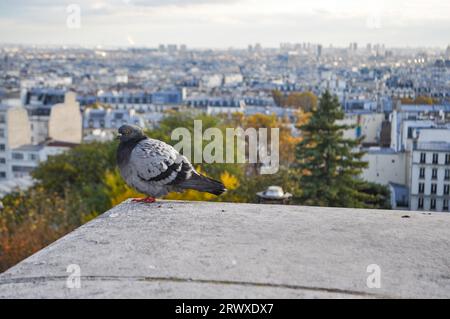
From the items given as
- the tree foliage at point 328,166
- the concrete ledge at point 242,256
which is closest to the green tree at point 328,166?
the tree foliage at point 328,166

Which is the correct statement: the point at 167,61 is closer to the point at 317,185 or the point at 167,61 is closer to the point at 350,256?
the point at 317,185

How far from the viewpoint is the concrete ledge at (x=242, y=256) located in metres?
2.86

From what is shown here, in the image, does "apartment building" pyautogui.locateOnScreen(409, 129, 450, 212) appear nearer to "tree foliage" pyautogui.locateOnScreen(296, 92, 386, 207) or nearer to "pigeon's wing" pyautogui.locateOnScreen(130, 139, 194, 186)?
"tree foliage" pyautogui.locateOnScreen(296, 92, 386, 207)

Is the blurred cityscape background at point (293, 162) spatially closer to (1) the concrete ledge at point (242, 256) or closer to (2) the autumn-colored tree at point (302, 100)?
(1) the concrete ledge at point (242, 256)

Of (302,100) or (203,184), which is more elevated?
(203,184)

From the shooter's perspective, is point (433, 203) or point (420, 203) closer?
point (433, 203)

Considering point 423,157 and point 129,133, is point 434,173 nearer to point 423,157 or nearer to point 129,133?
point 423,157

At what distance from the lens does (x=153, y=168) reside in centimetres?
468

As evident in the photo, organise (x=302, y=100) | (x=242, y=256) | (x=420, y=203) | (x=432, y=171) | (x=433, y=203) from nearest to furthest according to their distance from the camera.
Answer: (x=242, y=256)
(x=433, y=203)
(x=432, y=171)
(x=420, y=203)
(x=302, y=100)

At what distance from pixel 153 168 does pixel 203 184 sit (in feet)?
1.11

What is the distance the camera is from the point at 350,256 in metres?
3.34

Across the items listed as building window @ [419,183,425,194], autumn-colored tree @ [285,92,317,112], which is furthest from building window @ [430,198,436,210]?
autumn-colored tree @ [285,92,317,112]

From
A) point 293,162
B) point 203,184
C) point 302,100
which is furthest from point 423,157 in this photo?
point 302,100
